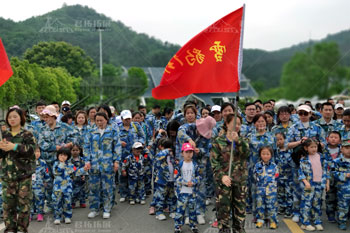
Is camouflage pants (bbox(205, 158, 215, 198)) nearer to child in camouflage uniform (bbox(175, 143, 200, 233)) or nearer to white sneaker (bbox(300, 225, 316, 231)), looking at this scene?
child in camouflage uniform (bbox(175, 143, 200, 233))

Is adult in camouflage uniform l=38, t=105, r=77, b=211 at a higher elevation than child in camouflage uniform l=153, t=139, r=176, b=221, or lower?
higher

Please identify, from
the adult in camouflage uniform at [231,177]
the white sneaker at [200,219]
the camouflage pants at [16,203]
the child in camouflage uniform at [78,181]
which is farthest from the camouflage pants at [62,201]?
the adult in camouflage uniform at [231,177]

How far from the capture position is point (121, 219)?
17.1 ft

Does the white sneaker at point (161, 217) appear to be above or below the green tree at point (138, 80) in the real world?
below

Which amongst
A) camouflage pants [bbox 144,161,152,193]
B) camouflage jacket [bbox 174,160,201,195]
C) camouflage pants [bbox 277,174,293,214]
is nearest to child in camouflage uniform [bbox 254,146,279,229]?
camouflage pants [bbox 277,174,293,214]

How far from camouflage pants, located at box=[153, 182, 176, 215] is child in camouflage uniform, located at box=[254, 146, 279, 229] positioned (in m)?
1.38

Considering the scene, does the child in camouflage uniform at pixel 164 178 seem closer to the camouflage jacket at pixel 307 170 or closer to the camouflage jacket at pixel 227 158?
the camouflage jacket at pixel 227 158

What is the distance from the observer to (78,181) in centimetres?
581

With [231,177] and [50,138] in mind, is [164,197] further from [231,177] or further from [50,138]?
[50,138]

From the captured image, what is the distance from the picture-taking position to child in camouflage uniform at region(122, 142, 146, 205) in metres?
6.03

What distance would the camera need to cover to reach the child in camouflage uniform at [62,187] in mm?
5031

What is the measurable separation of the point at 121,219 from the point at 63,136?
168 centimetres

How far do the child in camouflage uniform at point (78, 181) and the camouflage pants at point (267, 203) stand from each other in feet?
9.84

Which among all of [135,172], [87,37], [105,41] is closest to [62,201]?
[135,172]
